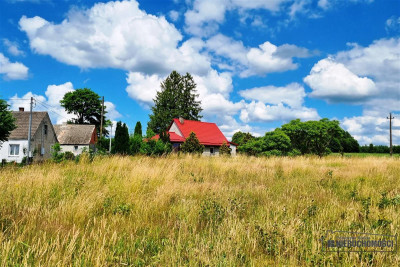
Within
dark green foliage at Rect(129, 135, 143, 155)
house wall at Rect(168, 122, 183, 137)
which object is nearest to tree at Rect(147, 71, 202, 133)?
house wall at Rect(168, 122, 183, 137)

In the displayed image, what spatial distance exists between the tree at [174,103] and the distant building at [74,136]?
12.1 m

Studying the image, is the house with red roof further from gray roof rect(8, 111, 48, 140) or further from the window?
the window

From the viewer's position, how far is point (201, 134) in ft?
151

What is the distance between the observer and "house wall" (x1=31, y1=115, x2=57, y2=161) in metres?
35.9

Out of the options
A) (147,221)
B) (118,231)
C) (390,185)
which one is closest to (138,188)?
(147,221)

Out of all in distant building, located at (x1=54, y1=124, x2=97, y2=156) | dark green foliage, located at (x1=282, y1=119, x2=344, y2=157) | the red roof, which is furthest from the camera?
distant building, located at (x1=54, y1=124, x2=97, y2=156)

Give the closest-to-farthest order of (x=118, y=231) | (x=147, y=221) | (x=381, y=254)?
(x=381, y=254), (x=118, y=231), (x=147, y=221)

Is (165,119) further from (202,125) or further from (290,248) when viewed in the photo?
(290,248)

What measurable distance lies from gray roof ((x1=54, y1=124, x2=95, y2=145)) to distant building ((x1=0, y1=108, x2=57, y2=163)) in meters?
8.48

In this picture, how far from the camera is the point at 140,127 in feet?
103

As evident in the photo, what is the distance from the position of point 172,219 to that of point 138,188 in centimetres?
201

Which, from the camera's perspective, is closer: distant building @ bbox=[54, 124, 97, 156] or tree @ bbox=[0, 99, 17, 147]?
tree @ bbox=[0, 99, 17, 147]

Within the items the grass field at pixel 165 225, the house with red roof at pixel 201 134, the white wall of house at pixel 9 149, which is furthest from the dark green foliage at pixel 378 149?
the white wall of house at pixel 9 149

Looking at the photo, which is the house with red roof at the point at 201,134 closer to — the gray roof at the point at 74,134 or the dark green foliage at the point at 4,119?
the gray roof at the point at 74,134
